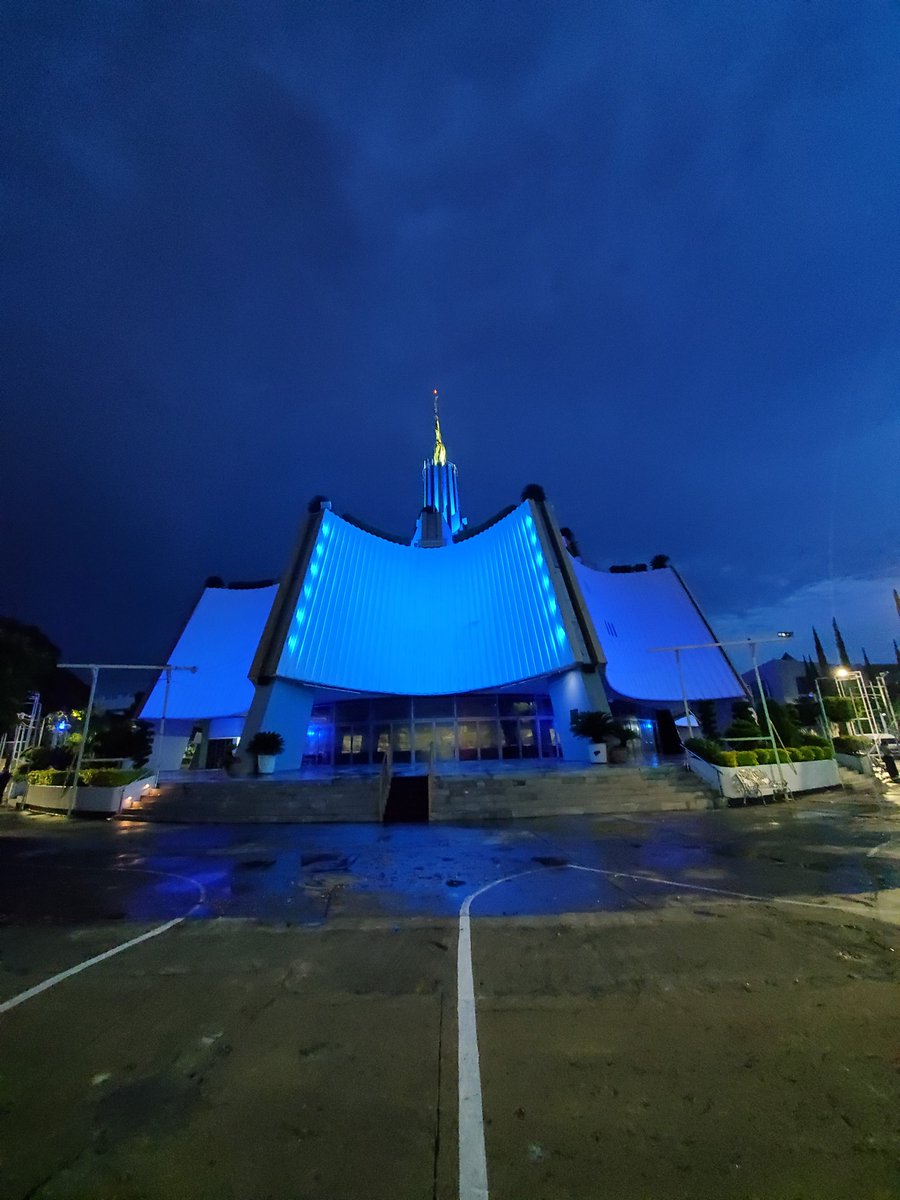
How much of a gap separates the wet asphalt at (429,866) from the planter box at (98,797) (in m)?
3.09

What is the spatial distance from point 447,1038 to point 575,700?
2109 centimetres

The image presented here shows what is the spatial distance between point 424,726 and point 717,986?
24.8m

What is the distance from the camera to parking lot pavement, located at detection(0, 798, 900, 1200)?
245cm

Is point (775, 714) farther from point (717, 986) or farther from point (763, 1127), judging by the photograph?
point (763, 1127)

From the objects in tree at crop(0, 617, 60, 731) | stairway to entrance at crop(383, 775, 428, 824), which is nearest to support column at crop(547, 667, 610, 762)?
stairway to entrance at crop(383, 775, 428, 824)

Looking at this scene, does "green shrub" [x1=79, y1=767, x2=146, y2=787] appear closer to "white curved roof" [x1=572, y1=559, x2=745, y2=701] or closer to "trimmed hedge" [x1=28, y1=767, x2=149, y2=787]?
"trimmed hedge" [x1=28, y1=767, x2=149, y2=787]

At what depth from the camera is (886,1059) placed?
327 centimetres

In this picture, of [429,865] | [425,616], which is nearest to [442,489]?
[425,616]

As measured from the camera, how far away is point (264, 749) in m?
21.1

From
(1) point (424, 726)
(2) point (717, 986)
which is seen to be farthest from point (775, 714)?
(2) point (717, 986)

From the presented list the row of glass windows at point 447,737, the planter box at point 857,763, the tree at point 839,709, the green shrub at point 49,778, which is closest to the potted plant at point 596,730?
the row of glass windows at point 447,737

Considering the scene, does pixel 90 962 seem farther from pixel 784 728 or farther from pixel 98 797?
pixel 784 728

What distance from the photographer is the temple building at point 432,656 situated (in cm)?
2441

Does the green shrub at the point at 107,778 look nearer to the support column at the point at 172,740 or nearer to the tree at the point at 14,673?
the support column at the point at 172,740
